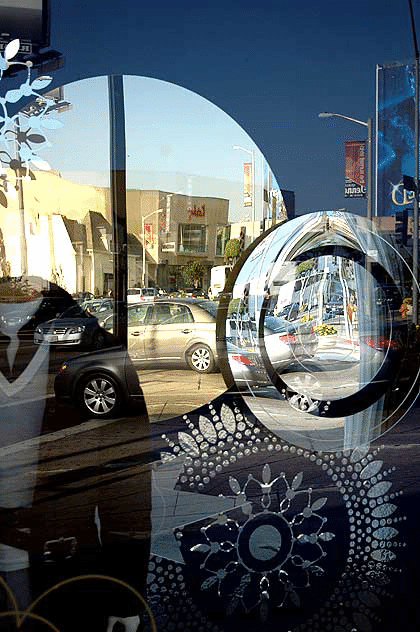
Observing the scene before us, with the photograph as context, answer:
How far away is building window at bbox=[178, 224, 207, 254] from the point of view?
2.06 metres

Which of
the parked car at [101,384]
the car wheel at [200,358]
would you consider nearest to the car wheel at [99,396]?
the parked car at [101,384]

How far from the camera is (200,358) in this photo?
6.79 feet

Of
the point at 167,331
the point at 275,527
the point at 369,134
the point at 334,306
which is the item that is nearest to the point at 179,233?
the point at 167,331

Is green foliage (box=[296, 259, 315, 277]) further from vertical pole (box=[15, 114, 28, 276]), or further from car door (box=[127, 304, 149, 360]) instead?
vertical pole (box=[15, 114, 28, 276])

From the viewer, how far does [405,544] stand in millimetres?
2262

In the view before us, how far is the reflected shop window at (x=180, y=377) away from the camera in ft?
6.60

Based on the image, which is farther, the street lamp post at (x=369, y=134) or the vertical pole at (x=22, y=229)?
the street lamp post at (x=369, y=134)

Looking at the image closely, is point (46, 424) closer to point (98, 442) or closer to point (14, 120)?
point (98, 442)

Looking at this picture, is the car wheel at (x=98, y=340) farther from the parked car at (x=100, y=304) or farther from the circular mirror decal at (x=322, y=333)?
the circular mirror decal at (x=322, y=333)

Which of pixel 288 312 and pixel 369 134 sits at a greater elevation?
pixel 369 134

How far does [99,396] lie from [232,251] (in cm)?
53

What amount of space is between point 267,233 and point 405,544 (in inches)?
39.4

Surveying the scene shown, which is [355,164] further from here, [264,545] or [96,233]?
[264,545]

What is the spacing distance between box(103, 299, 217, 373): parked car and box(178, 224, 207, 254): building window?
137 mm
